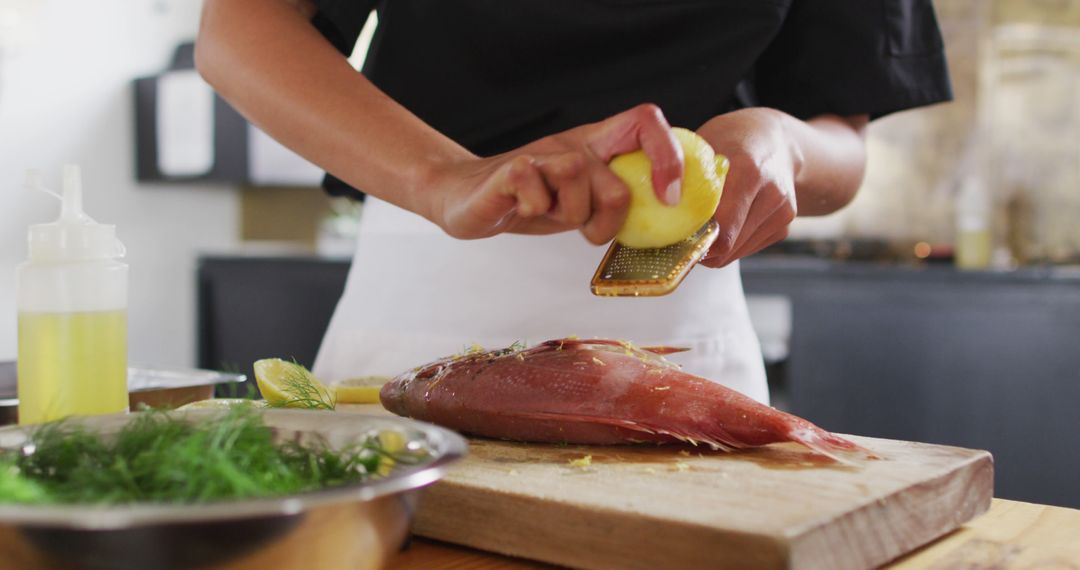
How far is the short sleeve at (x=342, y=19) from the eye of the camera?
4.55 feet

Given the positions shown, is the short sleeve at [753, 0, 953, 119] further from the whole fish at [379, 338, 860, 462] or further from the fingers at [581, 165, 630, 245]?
the fingers at [581, 165, 630, 245]

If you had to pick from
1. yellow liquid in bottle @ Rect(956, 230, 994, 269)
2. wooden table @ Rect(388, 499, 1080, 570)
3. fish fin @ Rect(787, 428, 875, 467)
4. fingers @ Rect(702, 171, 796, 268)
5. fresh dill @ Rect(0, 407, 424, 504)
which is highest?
fingers @ Rect(702, 171, 796, 268)

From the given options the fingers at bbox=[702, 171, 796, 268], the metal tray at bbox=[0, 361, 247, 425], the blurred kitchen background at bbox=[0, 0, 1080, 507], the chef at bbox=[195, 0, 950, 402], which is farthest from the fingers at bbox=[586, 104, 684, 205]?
the blurred kitchen background at bbox=[0, 0, 1080, 507]

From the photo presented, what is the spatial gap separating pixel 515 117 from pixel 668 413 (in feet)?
2.06

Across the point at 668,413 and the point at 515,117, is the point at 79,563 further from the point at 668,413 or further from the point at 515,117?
the point at 515,117

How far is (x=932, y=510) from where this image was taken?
2.73 ft

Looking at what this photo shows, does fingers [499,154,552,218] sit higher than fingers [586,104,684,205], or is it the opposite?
fingers [586,104,684,205]

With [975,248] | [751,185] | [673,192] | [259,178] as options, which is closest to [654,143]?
[673,192]

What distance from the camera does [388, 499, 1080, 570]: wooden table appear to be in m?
0.78

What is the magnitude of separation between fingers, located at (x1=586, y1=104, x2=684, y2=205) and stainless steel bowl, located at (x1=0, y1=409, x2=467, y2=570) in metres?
0.32

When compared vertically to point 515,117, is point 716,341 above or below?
below

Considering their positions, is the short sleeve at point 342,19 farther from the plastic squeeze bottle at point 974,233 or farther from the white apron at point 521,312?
the plastic squeeze bottle at point 974,233

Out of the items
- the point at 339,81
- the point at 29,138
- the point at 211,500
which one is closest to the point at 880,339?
the point at 339,81

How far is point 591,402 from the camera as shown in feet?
3.29
